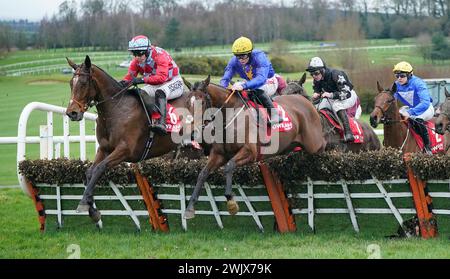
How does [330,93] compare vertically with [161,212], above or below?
above

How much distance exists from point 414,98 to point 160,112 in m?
4.00

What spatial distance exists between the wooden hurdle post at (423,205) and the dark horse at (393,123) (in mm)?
2400

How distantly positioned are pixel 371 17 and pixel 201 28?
16.6m

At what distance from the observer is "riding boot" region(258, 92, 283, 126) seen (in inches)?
360

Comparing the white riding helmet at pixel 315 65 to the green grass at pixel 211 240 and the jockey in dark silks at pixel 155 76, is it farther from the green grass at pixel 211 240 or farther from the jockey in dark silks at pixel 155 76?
the green grass at pixel 211 240

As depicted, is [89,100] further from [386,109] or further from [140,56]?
[386,109]

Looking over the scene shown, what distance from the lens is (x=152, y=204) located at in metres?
9.69

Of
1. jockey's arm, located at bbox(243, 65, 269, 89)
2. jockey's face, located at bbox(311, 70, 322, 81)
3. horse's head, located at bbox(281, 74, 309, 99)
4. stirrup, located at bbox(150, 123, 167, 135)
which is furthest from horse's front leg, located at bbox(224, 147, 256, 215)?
Answer: jockey's face, located at bbox(311, 70, 322, 81)

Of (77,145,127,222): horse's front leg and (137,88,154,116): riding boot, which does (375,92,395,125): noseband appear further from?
(77,145,127,222): horse's front leg

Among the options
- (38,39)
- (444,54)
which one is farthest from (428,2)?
(38,39)

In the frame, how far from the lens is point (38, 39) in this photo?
41469mm

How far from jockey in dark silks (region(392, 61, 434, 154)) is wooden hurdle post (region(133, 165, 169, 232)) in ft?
13.1

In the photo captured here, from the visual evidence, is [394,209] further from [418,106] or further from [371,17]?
[371,17]

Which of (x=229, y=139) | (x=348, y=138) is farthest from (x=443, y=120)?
(x=229, y=139)
